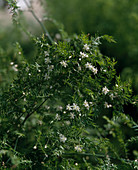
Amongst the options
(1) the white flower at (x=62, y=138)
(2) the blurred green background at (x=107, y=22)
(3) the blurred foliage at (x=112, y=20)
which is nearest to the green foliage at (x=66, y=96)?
(1) the white flower at (x=62, y=138)

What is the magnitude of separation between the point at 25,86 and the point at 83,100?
0.30m

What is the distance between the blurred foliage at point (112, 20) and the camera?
2.58 metres

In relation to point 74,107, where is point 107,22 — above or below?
above

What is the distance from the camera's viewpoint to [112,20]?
3150mm

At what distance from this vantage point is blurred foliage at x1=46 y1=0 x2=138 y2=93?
101 inches

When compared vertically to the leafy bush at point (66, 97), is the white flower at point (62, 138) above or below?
below

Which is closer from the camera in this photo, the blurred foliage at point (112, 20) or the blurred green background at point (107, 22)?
the blurred green background at point (107, 22)

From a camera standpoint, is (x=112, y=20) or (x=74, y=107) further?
(x=112, y=20)

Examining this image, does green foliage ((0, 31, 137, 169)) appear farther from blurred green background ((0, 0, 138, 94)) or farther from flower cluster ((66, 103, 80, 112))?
blurred green background ((0, 0, 138, 94))

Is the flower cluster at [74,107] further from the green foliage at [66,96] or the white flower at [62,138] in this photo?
the white flower at [62,138]

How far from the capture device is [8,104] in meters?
1.13

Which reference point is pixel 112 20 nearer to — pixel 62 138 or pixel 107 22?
pixel 107 22

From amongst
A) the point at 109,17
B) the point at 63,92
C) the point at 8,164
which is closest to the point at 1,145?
the point at 8,164

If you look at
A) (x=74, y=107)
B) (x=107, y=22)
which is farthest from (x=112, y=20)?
(x=74, y=107)
